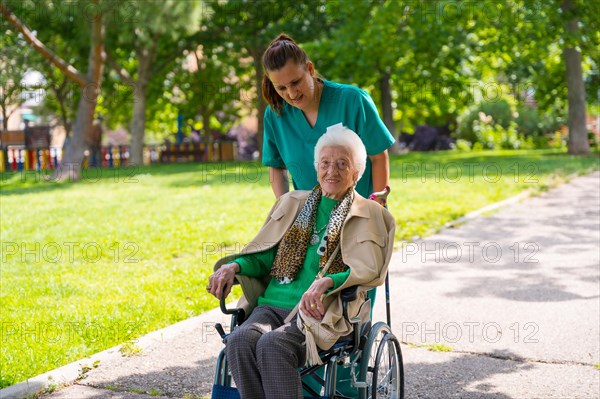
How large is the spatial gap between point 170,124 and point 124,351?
37.9 meters

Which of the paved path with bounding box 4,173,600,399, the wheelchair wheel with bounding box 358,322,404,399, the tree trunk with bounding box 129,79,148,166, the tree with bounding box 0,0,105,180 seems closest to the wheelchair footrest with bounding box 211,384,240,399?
the wheelchair wheel with bounding box 358,322,404,399

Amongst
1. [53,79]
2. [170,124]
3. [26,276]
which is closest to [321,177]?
[26,276]

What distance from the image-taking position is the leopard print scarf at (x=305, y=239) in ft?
11.0

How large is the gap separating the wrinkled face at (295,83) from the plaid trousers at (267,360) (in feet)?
3.47

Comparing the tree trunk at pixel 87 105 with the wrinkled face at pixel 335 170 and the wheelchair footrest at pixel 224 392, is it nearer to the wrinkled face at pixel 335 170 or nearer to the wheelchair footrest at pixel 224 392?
the wrinkled face at pixel 335 170

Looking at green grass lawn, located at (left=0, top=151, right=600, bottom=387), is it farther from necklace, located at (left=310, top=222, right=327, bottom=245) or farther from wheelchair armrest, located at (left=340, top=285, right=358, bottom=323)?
wheelchair armrest, located at (left=340, top=285, right=358, bottom=323)

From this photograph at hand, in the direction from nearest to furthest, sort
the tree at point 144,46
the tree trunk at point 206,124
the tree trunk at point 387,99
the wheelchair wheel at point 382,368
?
1. the wheelchair wheel at point 382,368
2. the tree at point 144,46
3. the tree trunk at point 387,99
4. the tree trunk at point 206,124

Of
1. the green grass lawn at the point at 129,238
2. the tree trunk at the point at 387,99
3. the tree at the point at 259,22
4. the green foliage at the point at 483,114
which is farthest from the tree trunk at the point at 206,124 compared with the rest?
the green grass lawn at the point at 129,238

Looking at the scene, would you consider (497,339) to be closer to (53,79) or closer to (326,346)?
(326,346)

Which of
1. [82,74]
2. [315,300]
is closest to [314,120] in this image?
[315,300]

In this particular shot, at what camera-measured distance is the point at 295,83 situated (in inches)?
141

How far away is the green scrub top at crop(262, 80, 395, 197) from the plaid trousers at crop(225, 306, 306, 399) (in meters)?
0.90

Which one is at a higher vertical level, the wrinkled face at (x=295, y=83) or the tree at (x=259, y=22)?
the tree at (x=259, y=22)

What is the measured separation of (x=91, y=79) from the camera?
1922 cm
